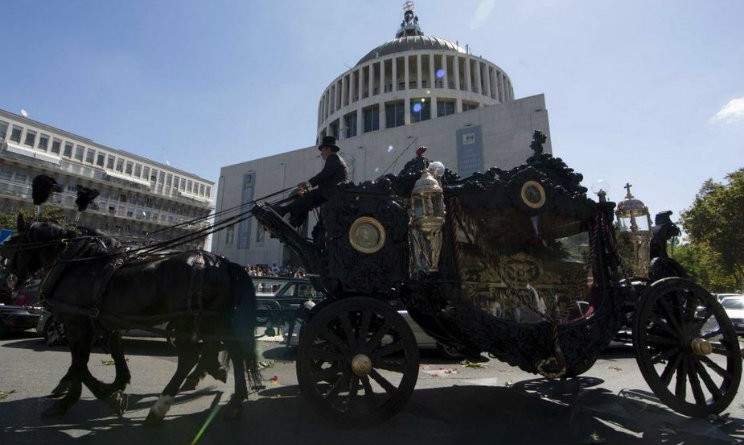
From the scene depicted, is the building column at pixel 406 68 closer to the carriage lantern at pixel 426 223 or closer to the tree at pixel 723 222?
the tree at pixel 723 222

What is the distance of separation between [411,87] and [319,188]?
45.4m

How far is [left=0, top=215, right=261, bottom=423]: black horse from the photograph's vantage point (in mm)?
4254

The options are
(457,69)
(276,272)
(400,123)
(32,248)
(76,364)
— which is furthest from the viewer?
(457,69)

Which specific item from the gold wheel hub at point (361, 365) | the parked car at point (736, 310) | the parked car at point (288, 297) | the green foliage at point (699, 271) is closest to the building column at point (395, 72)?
the green foliage at point (699, 271)

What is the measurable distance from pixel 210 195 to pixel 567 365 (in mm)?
A: 70949

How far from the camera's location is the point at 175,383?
408cm

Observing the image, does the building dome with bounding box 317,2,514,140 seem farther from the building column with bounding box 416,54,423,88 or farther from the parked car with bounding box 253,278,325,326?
the parked car with bounding box 253,278,325,326

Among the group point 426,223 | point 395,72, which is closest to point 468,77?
point 395,72

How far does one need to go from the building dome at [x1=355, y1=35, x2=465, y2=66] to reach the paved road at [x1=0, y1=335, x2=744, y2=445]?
48696mm

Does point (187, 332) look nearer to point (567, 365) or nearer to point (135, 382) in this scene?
point (135, 382)

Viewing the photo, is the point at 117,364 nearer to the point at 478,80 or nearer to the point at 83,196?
the point at 83,196

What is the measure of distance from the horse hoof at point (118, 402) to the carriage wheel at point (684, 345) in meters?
5.63

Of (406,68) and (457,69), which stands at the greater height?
(406,68)

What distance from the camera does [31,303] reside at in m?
10.0
